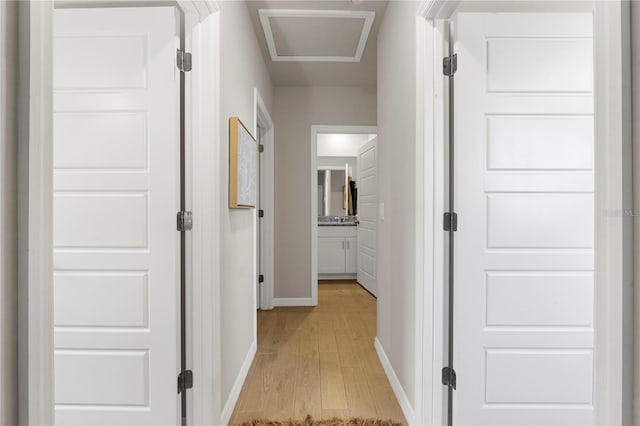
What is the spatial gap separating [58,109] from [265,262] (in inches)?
102

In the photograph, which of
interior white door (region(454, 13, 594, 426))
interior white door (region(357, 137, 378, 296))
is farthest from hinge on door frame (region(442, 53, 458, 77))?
interior white door (region(357, 137, 378, 296))

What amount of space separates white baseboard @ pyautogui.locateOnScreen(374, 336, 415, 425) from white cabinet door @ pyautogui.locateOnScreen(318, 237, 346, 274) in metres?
2.91

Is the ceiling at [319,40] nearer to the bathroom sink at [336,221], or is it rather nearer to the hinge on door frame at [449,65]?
the hinge on door frame at [449,65]

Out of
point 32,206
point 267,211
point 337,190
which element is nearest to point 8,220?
point 32,206

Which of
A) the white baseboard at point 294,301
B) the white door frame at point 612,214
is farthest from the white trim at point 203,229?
the white baseboard at point 294,301

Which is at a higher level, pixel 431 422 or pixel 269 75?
pixel 269 75

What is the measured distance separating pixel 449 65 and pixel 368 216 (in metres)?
3.21

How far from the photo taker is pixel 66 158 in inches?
61.7

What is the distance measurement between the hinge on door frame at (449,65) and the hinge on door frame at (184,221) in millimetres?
1336

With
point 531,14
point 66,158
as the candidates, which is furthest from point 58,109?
point 531,14

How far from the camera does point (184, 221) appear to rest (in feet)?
5.17

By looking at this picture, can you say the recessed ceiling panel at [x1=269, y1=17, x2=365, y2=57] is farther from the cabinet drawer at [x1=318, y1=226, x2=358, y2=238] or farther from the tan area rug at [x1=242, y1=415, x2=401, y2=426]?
the cabinet drawer at [x1=318, y1=226, x2=358, y2=238]

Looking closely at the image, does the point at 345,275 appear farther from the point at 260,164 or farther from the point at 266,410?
the point at 266,410

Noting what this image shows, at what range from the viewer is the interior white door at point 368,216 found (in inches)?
175
